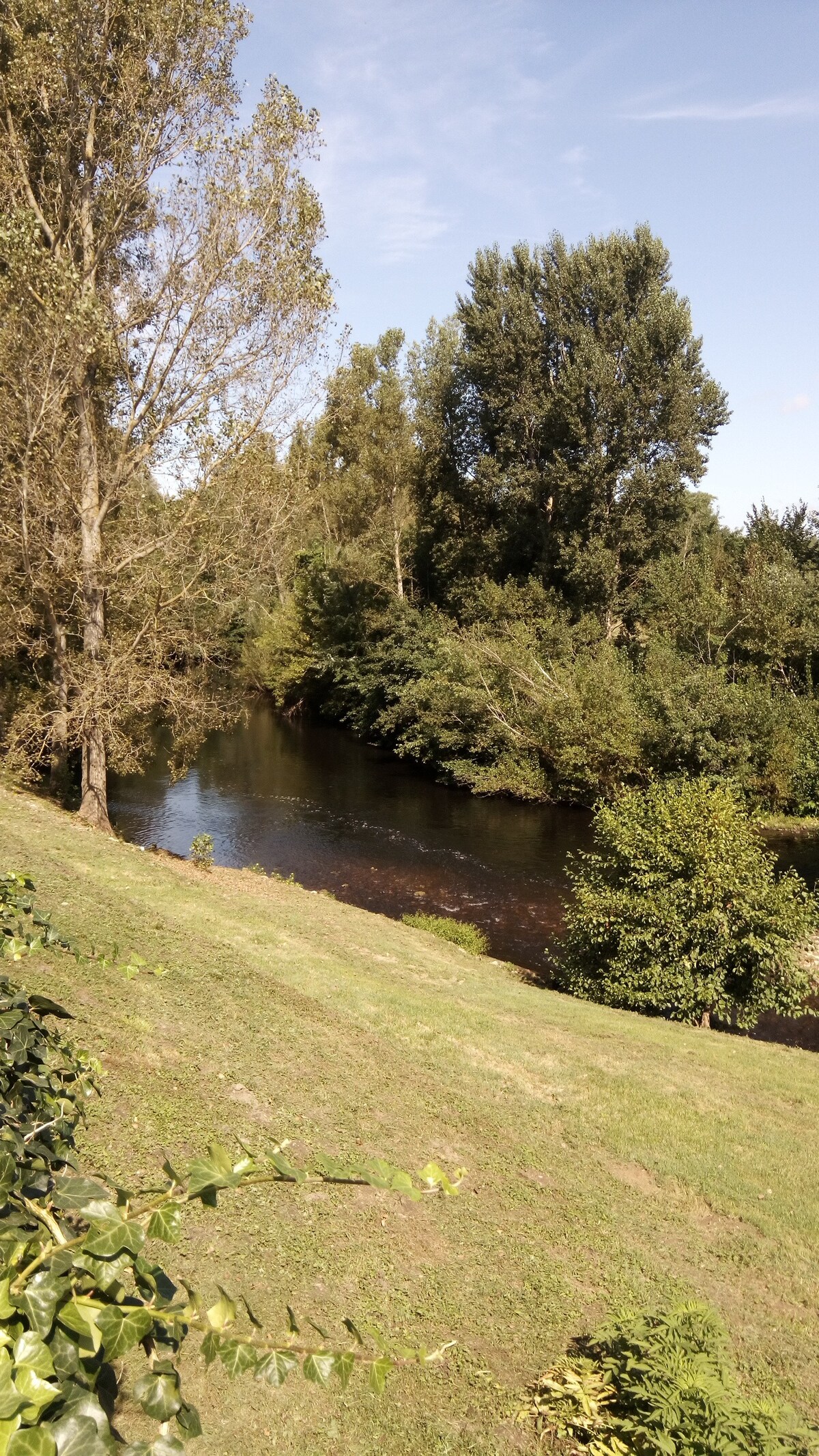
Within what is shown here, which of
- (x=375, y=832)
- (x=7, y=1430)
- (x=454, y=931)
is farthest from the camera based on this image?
(x=375, y=832)

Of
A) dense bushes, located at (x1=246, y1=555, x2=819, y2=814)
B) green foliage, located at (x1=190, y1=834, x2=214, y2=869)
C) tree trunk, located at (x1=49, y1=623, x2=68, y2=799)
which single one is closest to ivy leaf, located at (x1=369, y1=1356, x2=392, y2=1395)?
green foliage, located at (x1=190, y1=834, x2=214, y2=869)

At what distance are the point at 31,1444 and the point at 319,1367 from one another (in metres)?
0.58

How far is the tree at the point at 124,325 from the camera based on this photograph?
52.7 feet

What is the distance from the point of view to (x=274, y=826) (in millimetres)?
26891

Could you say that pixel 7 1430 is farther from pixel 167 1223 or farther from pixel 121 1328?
pixel 167 1223

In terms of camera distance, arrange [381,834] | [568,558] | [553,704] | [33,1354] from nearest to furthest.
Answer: [33,1354]
[381,834]
[553,704]
[568,558]

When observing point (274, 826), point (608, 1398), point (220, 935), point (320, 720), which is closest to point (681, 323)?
point (274, 826)

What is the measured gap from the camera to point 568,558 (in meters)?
36.4

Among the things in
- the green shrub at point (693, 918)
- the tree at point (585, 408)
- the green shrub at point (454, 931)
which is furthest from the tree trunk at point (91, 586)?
the tree at point (585, 408)

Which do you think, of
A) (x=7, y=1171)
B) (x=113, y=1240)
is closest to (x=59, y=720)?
(x=7, y=1171)

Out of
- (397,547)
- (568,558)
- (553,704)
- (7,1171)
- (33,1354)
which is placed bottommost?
(33,1354)

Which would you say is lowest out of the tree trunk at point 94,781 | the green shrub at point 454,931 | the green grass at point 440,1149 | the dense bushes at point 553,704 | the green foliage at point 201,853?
the green shrub at point 454,931

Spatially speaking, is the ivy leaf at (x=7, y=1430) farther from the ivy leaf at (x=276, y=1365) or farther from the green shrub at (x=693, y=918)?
the green shrub at (x=693, y=918)

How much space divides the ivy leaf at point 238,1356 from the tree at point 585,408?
35.6 m
